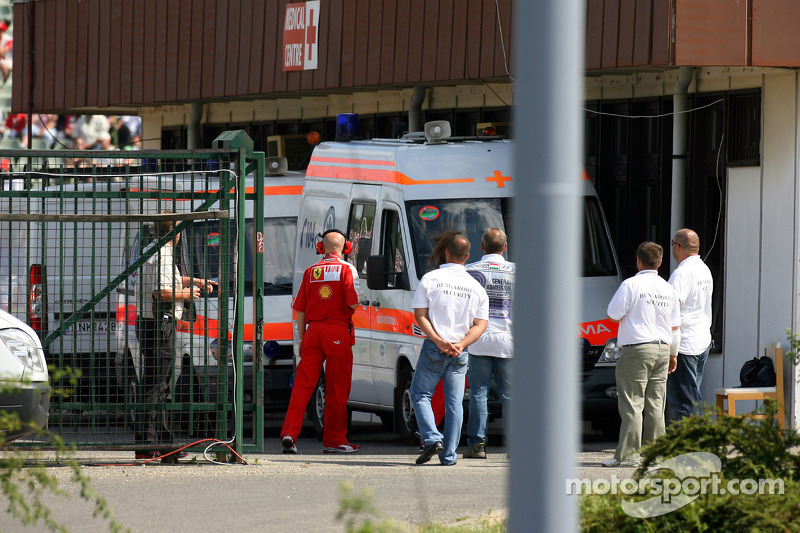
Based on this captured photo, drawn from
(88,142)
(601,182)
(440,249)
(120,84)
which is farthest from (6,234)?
(88,142)

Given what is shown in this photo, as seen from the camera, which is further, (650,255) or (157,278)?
(650,255)

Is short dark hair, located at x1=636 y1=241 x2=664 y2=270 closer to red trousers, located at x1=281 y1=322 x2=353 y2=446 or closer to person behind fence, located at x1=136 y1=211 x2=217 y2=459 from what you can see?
red trousers, located at x1=281 y1=322 x2=353 y2=446

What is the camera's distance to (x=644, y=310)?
10086 millimetres

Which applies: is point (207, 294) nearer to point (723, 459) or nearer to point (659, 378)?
point (659, 378)

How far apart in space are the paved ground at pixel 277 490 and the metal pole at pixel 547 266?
4.10m

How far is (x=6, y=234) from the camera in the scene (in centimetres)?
1031

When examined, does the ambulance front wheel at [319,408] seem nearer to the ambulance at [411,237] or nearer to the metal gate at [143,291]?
the ambulance at [411,237]

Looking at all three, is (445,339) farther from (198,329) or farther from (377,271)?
(198,329)

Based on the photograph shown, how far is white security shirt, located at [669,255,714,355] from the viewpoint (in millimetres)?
10578

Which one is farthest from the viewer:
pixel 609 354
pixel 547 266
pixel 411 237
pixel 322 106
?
pixel 322 106

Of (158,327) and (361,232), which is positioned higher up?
(361,232)

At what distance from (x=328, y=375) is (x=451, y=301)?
1598 millimetres

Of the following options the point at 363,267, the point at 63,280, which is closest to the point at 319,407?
the point at 363,267

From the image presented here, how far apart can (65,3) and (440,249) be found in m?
12.8
